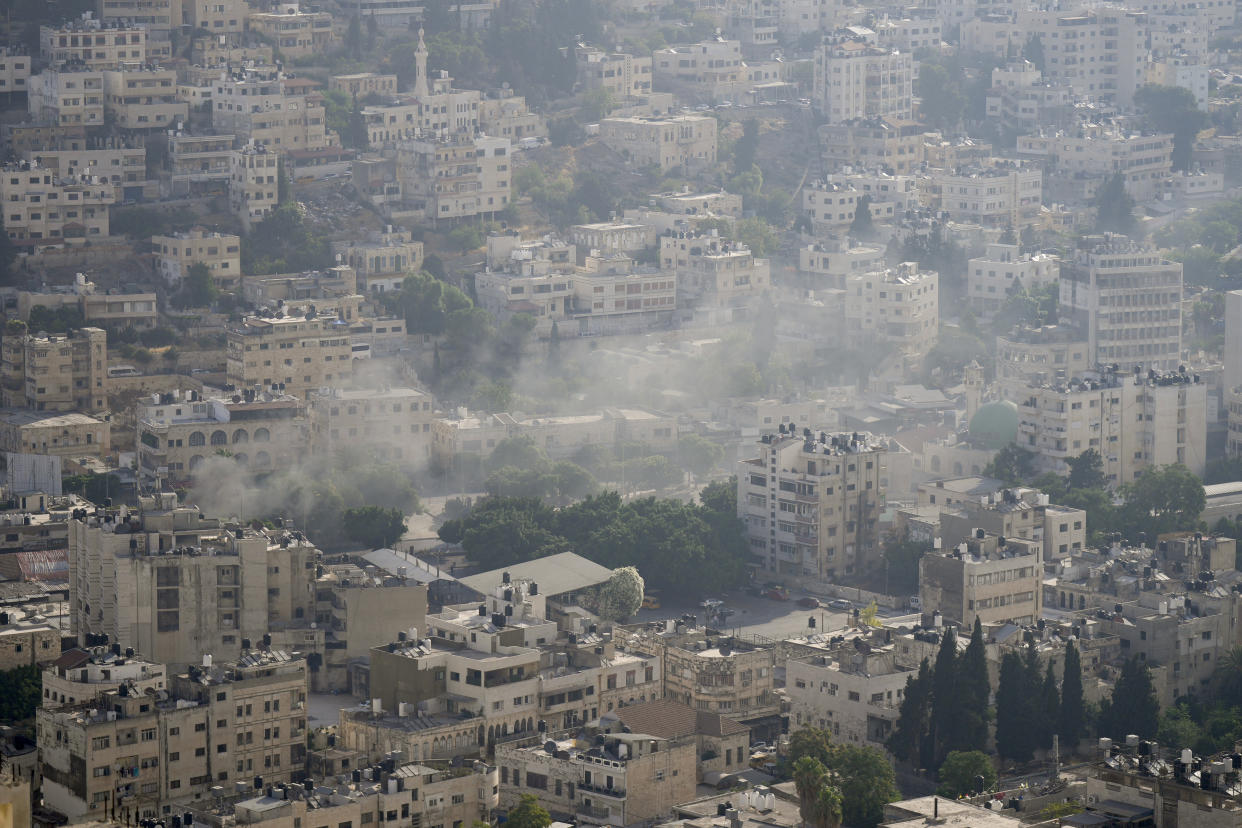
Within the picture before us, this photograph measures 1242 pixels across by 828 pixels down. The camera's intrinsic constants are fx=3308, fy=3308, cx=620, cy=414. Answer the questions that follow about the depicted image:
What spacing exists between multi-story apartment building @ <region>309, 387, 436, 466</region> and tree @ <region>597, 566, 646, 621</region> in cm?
1447

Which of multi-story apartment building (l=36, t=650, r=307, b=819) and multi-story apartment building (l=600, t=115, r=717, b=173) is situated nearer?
multi-story apartment building (l=36, t=650, r=307, b=819)

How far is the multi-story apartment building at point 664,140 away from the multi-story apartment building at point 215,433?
3224cm

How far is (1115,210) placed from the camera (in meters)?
127

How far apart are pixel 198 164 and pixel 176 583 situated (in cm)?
3529

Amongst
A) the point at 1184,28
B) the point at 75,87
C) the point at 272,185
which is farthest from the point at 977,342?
the point at 1184,28

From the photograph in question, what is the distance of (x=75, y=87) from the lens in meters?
113

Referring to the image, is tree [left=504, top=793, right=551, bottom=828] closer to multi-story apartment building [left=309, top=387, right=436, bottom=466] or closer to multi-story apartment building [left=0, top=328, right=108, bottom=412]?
multi-story apartment building [left=309, top=387, right=436, bottom=466]

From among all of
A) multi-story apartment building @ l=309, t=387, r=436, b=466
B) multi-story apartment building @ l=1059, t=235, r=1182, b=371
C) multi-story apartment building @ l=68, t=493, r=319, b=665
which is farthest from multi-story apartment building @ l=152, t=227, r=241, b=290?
multi-story apartment building @ l=1059, t=235, r=1182, b=371

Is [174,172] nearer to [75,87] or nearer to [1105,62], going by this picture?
[75,87]

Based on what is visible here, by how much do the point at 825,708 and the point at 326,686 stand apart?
12.5 metres

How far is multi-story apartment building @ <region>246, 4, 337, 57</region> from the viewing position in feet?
407

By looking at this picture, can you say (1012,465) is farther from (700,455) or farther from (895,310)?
(895,310)

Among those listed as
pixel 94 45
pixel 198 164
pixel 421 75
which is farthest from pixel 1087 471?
pixel 94 45

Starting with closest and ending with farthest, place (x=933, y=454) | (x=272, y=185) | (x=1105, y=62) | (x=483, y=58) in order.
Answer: (x=933, y=454) → (x=272, y=185) → (x=483, y=58) → (x=1105, y=62)
